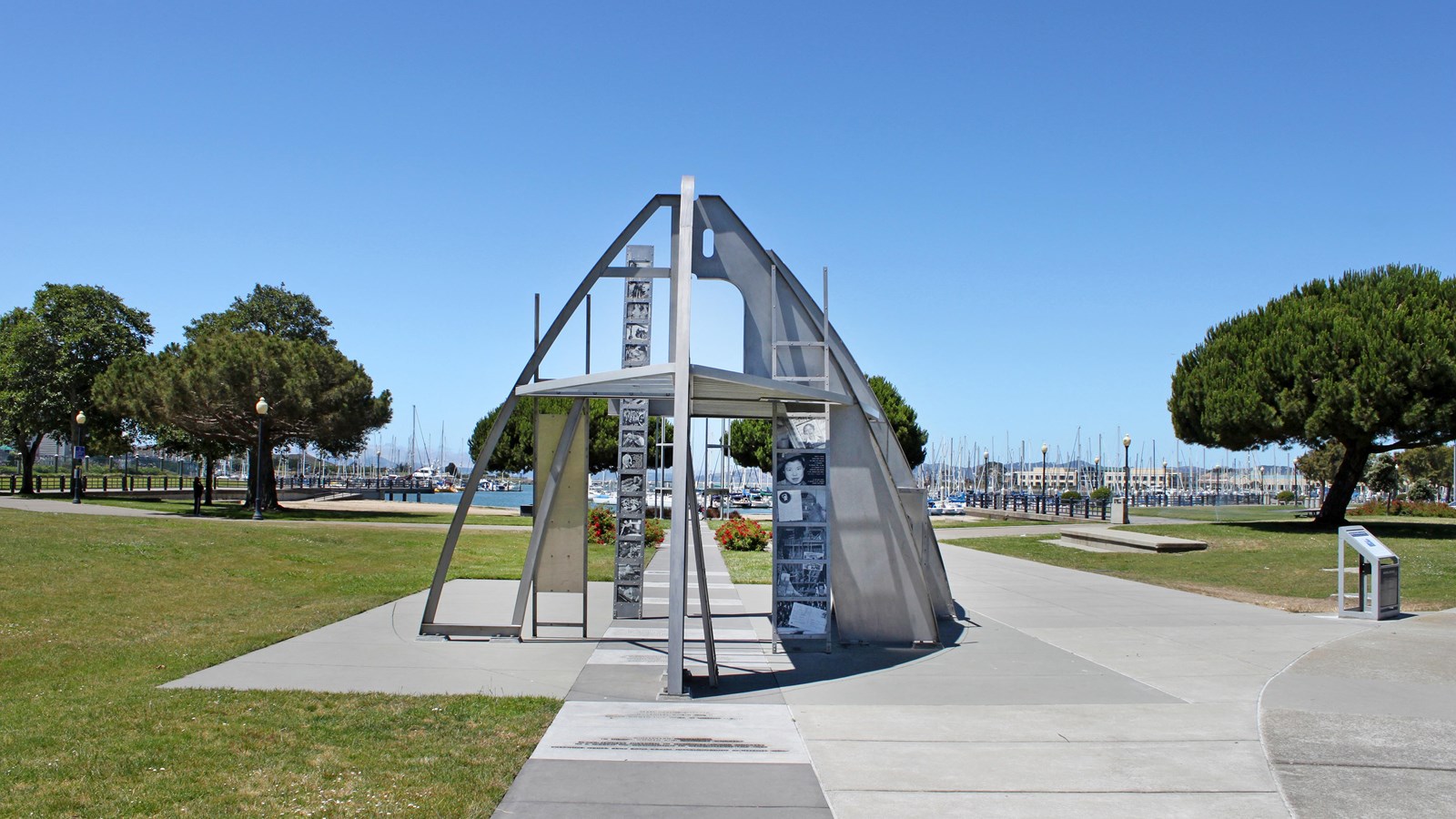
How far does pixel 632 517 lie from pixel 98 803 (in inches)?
303

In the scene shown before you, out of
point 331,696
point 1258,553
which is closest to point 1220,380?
point 1258,553

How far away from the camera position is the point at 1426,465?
65.3 metres

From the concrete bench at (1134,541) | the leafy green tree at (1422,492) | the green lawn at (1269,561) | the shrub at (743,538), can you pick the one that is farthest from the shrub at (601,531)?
the leafy green tree at (1422,492)

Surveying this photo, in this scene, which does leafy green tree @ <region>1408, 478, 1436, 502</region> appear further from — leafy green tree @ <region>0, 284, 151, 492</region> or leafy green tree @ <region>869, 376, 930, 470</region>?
leafy green tree @ <region>0, 284, 151, 492</region>

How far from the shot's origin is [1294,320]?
3212 centimetres

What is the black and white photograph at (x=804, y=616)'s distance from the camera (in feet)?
35.9

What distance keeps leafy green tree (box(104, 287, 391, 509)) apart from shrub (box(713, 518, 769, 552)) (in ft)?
53.1

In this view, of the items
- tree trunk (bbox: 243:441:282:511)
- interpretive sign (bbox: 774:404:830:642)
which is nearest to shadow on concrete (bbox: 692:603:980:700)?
interpretive sign (bbox: 774:404:830:642)

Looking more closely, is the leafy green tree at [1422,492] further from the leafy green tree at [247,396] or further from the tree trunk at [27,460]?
the tree trunk at [27,460]

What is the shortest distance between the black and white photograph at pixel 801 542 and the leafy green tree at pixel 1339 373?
82.3ft

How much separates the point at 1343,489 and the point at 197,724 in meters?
34.9

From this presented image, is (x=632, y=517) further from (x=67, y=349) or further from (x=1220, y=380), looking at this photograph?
(x=67, y=349)

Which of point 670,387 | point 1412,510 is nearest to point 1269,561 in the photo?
point 670,387

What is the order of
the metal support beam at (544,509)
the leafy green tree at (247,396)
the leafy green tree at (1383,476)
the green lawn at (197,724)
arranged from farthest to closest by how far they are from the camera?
the leafy green tree at (1383,476) → the leafy green tree at (247,396) → the metal support beam at (544,509) → the green lawn at (197,724)
